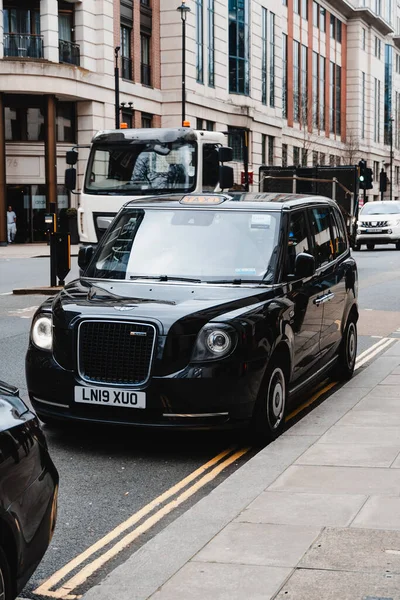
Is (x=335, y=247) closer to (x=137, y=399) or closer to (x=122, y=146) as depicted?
(x=137, y=399)

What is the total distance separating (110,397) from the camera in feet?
21.1

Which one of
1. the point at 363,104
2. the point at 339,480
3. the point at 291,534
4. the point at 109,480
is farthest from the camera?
the point at 363,104

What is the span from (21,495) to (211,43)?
50497mm

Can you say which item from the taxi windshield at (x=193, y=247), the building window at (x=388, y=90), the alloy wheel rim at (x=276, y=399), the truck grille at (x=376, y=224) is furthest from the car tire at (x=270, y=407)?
the building window at (x=388, y=90)

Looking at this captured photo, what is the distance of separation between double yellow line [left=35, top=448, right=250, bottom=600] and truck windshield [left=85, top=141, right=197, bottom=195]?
12744mm

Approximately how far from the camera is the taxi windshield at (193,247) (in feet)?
24.5

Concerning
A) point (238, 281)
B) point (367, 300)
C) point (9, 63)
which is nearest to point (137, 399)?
point (238, 281)

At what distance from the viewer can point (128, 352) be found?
6441mm

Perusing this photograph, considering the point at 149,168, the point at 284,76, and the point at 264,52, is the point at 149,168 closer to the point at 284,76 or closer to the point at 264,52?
the point at 264,52

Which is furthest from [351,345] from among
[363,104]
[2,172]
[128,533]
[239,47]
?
[363,104]

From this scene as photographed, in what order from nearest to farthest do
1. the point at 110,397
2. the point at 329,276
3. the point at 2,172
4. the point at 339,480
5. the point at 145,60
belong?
the point at 339,480 < the point at 110,397 < the point at 329,276 < the point at 2,172 < the point at 145,60

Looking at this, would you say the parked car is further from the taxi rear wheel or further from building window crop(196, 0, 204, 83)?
the taxi rear wheel

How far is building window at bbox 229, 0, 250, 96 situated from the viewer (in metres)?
54.3

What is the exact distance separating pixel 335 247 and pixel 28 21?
3483 centimetres
